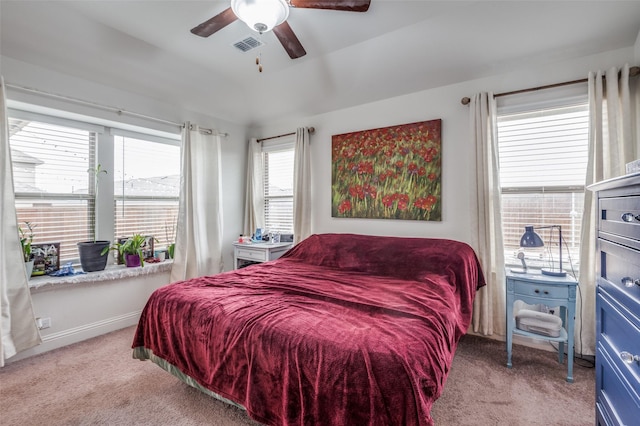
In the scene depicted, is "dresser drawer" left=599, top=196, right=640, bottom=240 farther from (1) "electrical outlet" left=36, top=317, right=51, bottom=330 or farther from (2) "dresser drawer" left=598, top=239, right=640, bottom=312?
(1) "electrical outlet" left=36, top=317, right=51, bottom=330

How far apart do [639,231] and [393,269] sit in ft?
5.66

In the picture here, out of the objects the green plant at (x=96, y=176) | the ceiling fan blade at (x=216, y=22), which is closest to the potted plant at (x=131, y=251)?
the green plant at (x=96, y=176)

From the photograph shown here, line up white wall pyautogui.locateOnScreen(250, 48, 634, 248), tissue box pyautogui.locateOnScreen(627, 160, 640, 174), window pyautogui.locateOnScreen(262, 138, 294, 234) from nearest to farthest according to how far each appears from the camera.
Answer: tissue box pyautogui.locateOnScreen(627, 160, 640, 174) < white wall pyautogui.locateOnScreen(250, 48, 634, 248) < window pyautogui.locateOnScreen(262, 138, 294, 234)

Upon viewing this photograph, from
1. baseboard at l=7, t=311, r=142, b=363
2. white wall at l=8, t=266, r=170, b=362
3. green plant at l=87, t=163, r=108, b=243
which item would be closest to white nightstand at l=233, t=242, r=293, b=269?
white wall at l=8, t=266, r=170, b=362

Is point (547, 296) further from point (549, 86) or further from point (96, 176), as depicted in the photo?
point (96, 176)

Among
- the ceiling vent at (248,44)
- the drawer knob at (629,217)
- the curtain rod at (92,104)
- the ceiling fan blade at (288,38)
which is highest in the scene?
the ceiling vent at (248,44)

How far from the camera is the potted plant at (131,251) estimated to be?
317cm

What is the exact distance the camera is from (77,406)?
6.07 ft

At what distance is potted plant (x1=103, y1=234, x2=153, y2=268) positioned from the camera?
10.4 ft

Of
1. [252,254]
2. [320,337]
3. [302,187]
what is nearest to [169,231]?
[252,254]

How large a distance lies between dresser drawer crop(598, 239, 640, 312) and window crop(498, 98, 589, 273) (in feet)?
4.34

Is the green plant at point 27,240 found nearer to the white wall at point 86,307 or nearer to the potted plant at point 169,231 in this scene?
the white wall at point 86,307

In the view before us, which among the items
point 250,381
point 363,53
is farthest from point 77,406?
point 363,53

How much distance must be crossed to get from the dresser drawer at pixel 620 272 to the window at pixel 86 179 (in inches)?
156
